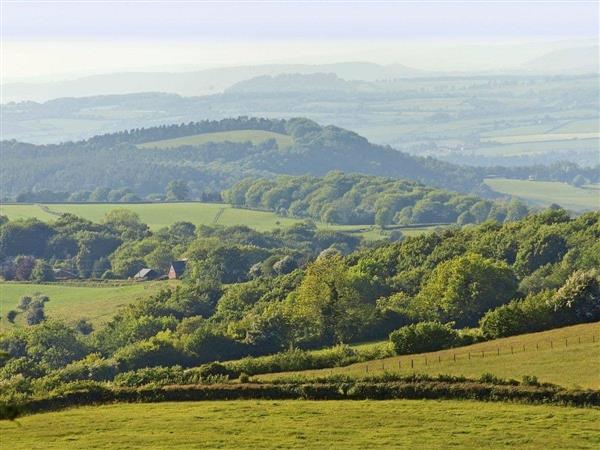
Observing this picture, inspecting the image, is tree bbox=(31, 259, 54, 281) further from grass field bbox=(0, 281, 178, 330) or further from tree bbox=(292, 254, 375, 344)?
tree bbox=(292, 254, 375, 344)

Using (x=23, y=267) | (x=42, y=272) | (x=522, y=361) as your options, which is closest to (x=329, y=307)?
(x=522, y=361)

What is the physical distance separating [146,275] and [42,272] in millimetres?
9570

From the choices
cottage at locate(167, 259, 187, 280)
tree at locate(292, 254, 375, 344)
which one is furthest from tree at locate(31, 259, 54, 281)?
tree at locate(292, 254, 375, 344)

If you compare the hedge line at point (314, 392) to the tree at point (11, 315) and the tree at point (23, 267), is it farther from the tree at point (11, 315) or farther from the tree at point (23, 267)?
the tree at point (23, 267)

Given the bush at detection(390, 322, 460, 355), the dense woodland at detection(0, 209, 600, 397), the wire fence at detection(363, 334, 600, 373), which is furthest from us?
the dense woodland at detection(0, 209, 600, 397)

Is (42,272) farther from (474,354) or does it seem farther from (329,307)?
(474,354)

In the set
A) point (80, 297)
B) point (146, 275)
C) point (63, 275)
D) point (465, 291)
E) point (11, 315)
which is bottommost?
point (63, 275)

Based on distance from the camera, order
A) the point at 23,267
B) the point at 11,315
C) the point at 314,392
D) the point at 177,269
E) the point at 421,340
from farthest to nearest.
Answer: the point at 23,267, the point at 177,269, the point at 11,315, the point at 421,340, the point at 314,392

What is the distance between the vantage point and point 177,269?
421ft

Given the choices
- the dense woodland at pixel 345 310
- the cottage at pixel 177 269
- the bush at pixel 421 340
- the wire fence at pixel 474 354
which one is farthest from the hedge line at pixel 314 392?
the cottage at pixel 177 269

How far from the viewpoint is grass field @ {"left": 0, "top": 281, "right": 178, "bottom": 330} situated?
3868 inches

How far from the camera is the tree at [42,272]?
124m

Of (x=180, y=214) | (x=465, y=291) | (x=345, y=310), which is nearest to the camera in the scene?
(x=345, y=310)

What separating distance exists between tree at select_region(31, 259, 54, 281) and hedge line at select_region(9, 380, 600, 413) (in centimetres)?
8079
